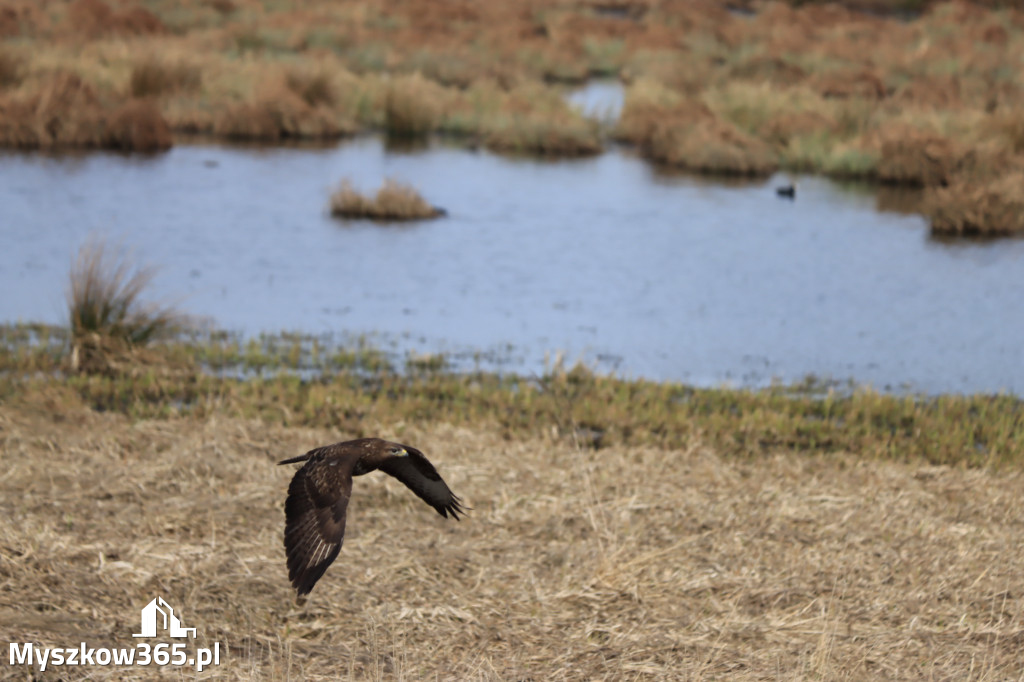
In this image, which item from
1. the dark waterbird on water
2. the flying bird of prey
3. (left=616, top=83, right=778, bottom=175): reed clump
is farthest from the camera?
(left=616, top=83, right=778, bottom=175): reed clump

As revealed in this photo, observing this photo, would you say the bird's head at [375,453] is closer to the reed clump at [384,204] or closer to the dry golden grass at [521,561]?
the dry golden grass at [521,561]

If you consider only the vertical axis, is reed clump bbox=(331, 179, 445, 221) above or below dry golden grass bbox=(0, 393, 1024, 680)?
above

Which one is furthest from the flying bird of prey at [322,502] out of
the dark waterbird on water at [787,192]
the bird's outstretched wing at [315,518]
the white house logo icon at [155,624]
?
the dark waterbird on water at [787,192]

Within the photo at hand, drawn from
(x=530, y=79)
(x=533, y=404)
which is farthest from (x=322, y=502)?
(x=530, y=79)

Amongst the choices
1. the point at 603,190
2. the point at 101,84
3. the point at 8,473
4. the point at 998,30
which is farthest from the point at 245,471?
the point at 998,30

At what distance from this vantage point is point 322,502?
14.6 feet

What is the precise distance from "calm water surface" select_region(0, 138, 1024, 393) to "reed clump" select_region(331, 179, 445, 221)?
308 millimetres

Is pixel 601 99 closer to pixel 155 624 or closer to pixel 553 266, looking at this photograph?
pixel 553 266

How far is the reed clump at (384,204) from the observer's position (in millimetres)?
18766

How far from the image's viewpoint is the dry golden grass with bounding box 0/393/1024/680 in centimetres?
591

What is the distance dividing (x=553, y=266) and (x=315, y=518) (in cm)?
1247

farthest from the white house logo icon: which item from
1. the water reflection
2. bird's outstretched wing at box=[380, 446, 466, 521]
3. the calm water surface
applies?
the water reflection

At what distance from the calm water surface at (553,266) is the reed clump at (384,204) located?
31 cm

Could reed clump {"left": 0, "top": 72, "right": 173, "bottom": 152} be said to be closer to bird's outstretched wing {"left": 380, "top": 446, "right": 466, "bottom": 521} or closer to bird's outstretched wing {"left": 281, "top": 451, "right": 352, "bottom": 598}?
bird's outstretched wing {"left": 380, "top": 446, "right": 466, "bottom": 521}
